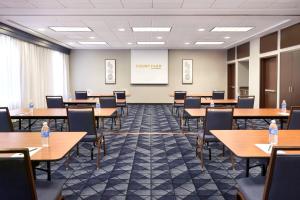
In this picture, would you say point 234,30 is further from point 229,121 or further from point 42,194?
point 42,194

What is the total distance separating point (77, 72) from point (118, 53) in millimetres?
2366

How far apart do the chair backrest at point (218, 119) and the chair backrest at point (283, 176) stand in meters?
2.38

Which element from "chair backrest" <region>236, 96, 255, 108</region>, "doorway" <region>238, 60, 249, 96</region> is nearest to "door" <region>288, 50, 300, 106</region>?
"chair backrest" <region>236, 96, 255, 108</region>

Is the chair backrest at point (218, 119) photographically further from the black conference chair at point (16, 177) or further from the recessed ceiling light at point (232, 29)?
the recessed ceiling light at point (232, 29)

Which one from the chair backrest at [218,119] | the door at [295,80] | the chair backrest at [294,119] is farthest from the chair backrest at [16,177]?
the door at [295,80]

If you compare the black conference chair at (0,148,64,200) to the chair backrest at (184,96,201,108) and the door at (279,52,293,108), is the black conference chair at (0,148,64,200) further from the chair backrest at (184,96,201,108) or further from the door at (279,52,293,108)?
the door at (279,52,293,108)

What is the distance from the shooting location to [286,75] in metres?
8.48

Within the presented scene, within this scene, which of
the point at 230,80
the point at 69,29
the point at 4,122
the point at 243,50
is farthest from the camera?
the point at 230,80

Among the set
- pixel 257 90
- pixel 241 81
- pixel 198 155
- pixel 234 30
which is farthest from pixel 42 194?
pixel 241 81

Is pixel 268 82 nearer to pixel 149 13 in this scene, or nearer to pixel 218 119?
pixel 149 13

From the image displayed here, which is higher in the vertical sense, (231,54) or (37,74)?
(231,54)

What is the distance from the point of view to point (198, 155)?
16.2ft

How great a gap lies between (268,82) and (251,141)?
8.39 metres

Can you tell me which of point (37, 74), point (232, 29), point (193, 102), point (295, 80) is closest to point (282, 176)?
point (193, 102)
